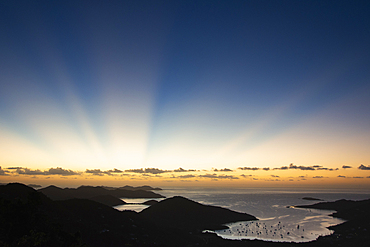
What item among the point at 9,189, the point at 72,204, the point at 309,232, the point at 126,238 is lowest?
the point at 309,232

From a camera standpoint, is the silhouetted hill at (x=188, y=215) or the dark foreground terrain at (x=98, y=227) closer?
the dark foreground terrain at (x=98, y=227)

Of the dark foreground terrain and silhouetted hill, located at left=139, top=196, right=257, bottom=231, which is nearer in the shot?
the dark foreground terrain

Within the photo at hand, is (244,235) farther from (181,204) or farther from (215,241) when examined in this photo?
(181,204)

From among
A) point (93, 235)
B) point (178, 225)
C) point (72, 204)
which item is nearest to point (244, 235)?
point (178, 225)

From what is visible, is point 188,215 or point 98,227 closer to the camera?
point 98,227

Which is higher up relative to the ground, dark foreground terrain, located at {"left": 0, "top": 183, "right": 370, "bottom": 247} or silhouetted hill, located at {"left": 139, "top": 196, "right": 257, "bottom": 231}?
dark foreground terrain, located at {"left": 0, "top": 183, "right": 370, "bottom": 247}

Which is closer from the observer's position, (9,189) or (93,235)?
(93,235)

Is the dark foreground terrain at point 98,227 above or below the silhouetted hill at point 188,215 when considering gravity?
above

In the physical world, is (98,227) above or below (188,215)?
above
